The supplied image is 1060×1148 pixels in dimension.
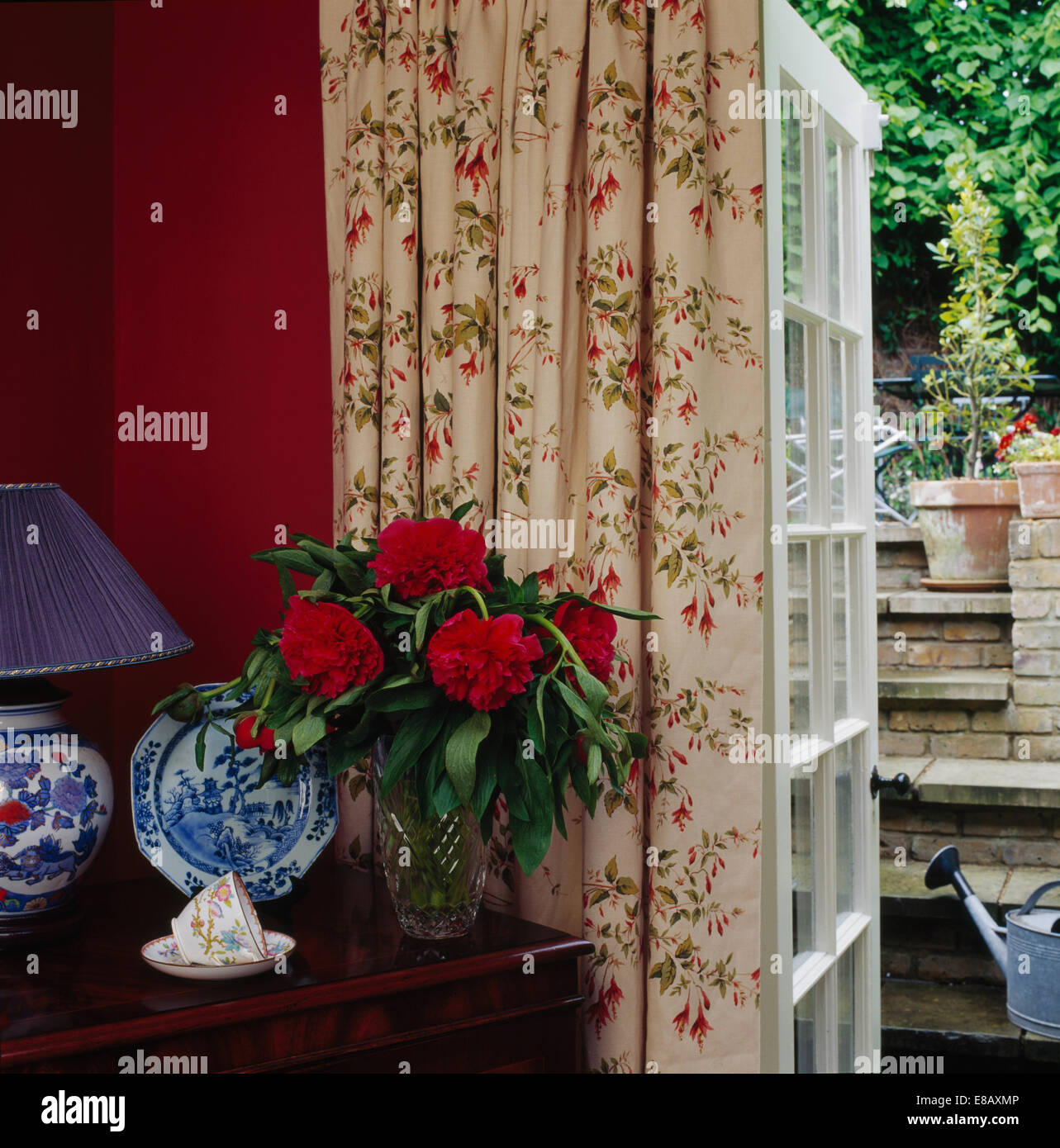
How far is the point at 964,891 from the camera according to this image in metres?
2.78

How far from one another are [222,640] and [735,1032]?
109 centimetres

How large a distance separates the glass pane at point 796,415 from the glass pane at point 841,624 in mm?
220

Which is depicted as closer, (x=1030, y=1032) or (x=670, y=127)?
(x=670, y=127)

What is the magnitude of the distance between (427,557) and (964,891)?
82.6 inches

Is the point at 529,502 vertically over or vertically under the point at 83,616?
over

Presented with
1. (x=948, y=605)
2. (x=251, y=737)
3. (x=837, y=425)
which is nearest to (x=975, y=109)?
(x=948, y=605)

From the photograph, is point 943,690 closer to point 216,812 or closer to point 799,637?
point 799,637

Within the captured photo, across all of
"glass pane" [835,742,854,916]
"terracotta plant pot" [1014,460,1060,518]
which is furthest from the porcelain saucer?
"terracotta plant pot" [1014,460,1060,518]

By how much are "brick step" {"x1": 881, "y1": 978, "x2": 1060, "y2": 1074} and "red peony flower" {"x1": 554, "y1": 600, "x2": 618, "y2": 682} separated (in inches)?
80.5

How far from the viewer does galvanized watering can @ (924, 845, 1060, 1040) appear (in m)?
2.60

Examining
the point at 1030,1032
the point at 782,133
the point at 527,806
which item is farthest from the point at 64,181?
the point at 1030,1032

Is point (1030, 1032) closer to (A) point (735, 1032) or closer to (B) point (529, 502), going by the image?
→ (A) point (735, 1032)
